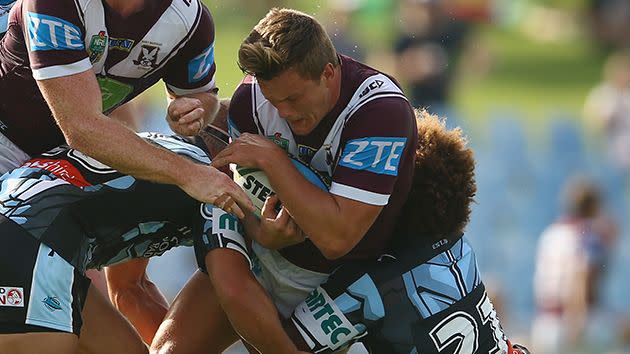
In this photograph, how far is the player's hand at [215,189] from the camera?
4.90 m

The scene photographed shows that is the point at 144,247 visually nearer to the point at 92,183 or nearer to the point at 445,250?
the point at 92,183

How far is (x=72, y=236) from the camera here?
16.9 feet

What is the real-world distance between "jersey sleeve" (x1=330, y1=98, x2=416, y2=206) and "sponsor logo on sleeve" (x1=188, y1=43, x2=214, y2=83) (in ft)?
3.03

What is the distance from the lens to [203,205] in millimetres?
5512

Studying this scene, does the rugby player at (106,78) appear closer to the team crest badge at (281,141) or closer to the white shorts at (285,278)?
the team crest badge at (281,141)

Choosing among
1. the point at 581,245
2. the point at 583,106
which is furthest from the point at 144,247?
the point at 583,106

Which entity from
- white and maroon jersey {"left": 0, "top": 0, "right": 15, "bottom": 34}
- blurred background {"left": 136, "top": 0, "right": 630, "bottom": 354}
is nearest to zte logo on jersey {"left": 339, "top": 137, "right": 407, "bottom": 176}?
white and maroon jersey {"left": 0, "top": 0, "right": 15, "bottom": 34}

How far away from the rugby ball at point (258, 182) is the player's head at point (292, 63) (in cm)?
22

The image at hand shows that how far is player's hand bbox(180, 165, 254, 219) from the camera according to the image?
16.1 feet

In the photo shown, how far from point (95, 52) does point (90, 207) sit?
638 millimetres

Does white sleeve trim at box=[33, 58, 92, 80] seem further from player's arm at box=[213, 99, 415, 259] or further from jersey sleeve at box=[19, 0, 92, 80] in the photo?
player's arm at box=[213, 99, 415, 259]

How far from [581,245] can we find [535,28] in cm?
1487

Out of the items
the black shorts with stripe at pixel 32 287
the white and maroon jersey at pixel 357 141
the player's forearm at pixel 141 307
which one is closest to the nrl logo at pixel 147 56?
the white and maroon jersey at pixel 357 141

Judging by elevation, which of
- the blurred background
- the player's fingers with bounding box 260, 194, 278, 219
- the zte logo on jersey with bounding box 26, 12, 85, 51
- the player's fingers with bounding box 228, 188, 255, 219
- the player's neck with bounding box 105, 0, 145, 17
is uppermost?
the player's neck with bounding box 105, 0, 145, 17
